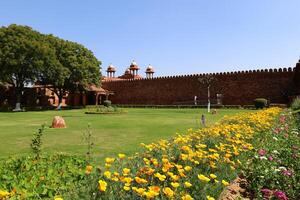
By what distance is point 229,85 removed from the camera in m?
33.7

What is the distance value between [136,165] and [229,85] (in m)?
30.9

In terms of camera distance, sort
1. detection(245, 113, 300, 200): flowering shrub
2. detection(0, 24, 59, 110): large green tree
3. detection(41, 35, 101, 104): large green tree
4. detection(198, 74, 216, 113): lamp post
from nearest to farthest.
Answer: detection(245, 113, 300, 200): flowering shrub, detection(0, 24, 59, 110): large green tree, detection(41, 35, 101, 104): large green tree, detection(198, 74, 216, 113): lamp post

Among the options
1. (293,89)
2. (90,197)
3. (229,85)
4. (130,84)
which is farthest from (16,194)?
(130,84)

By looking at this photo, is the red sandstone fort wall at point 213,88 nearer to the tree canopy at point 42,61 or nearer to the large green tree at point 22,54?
the tree canopy at point 42,61

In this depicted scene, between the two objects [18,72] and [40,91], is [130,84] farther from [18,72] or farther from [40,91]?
[18,72]

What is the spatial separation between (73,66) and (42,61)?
12.9 feet

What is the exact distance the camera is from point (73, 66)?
1265 inches

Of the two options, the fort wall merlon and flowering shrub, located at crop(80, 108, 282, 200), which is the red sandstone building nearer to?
the fort wall merlon

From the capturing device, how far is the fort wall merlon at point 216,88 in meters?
30.6

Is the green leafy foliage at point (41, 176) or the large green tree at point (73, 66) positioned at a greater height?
the large green tree at point (73, 66)

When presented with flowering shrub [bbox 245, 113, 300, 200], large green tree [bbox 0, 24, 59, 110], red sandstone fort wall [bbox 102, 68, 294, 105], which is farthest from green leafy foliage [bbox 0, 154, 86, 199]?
red sandstone fort wall [bbox 102, 68, 294, 105]

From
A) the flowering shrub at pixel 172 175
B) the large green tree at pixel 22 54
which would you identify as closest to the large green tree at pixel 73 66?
the large green tree at pixel 22 54

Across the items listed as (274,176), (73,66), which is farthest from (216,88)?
(274,176)

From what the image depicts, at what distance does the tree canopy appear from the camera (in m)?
28.1
